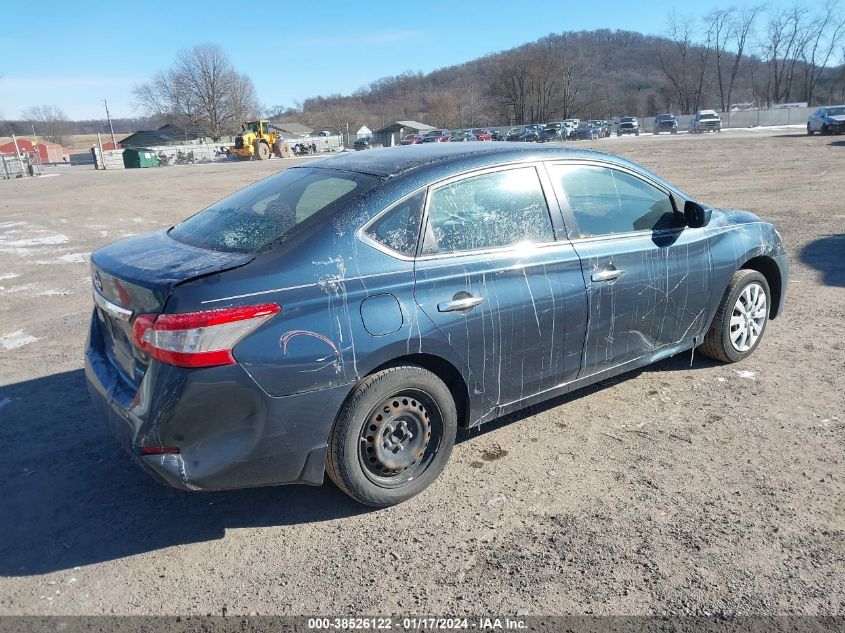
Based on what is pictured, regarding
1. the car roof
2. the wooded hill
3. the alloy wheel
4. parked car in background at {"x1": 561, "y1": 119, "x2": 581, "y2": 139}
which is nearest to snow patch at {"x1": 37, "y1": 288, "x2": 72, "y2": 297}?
the car roof

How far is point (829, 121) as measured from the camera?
36188 millimetres

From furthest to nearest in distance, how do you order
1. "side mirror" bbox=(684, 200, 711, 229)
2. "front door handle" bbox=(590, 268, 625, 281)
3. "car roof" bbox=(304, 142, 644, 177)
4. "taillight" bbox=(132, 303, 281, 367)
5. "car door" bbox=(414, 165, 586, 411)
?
"side mirror" bbox=(684, 200, 711, 229), "front door handle" bbox=(590, 268, 625, 281), "car roof" bbox=(304, 142, 644, 177), "car door" bbox=(414, 165, 586, 411), "taillight" bbox=(132, 303, 281, 367)

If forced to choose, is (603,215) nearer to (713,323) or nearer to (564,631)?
(713,323)

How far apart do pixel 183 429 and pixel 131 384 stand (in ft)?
1.52

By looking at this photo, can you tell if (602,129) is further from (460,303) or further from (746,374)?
(460,303)

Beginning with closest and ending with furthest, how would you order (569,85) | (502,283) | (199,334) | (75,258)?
(199,334) → (502,283) → (75,258) → (569,85)

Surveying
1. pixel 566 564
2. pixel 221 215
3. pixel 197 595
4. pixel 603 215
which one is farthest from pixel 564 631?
pixel 221 215

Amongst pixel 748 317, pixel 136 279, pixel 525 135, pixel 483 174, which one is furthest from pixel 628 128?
pixel 136 279

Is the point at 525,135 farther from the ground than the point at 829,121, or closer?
farther from the ground

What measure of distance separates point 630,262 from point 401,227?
1.54 metres

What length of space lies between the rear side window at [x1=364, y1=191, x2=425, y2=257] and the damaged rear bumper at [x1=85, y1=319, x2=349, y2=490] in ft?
2.42

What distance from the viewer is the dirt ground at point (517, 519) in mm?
2545

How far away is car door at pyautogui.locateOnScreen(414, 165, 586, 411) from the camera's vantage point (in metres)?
3.14

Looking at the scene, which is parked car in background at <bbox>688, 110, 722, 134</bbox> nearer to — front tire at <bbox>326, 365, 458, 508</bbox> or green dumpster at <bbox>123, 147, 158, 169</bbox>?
green dumpster at <bbox>123, 147, 158, 169</bbox>
